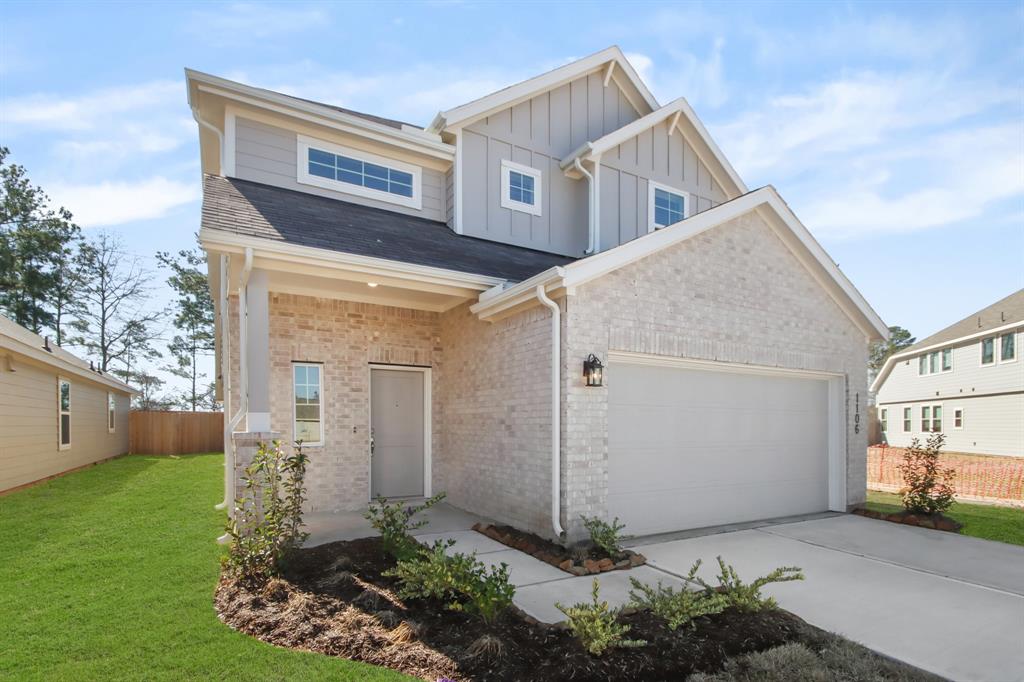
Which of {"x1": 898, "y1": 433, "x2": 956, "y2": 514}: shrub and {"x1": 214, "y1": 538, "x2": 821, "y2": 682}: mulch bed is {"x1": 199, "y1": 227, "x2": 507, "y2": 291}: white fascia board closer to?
{"x1": 214, "y1": 538, "x2": 821, "y2": 682}: mulch bed

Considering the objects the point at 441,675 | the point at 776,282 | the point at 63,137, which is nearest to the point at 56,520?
the point at 441,675

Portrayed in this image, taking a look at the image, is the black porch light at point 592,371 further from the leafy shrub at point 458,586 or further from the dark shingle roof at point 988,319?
the dark shingle roof at point 988,319

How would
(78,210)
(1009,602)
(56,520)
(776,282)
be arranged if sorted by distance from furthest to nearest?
(78,210)
(776,282)
(56,520)
(1009,602)

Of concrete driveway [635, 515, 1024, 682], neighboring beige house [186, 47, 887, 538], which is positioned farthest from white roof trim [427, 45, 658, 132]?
concrete driveway [635, 515, 1024, 682]

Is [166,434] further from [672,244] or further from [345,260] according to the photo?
[672,244]

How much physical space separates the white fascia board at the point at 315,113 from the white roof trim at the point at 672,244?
11.0 ft

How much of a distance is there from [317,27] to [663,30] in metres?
5.69

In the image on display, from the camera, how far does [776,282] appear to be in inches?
321

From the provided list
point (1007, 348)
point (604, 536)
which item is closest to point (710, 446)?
point (604, 536)

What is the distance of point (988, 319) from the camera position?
22.3 metres

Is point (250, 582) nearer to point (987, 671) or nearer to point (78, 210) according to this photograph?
point (987, 671)

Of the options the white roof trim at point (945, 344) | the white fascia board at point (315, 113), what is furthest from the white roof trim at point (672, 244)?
the white roof trim at point (945, 344)

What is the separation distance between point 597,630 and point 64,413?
1498 centimetres

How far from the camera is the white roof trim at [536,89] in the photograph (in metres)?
9.25
